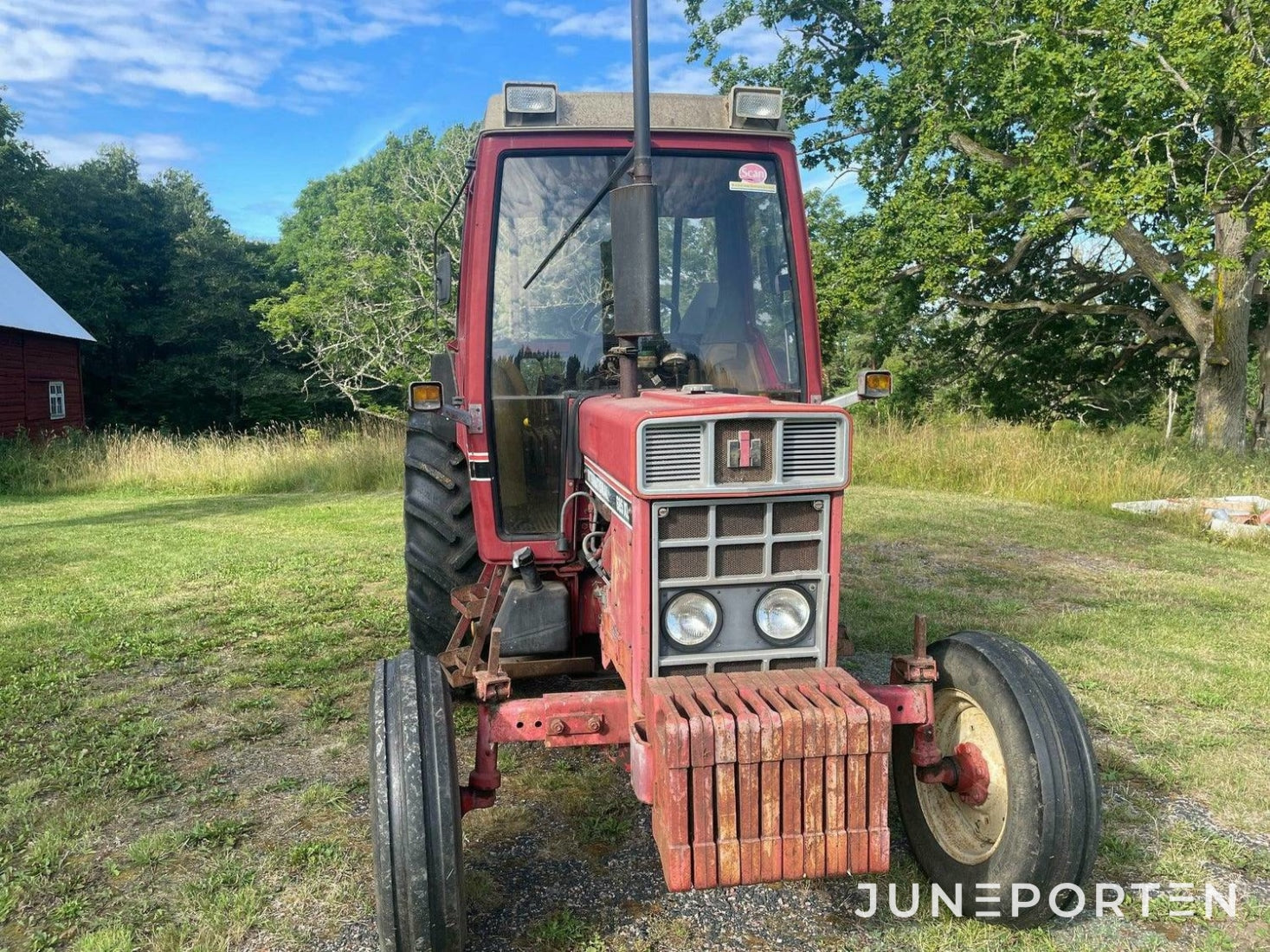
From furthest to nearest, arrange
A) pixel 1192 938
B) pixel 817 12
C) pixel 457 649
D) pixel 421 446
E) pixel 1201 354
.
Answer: pixel 817 12 < pixel 1201 354 < pixel 421 446 < pixel 457 649 < pixel 1192 938

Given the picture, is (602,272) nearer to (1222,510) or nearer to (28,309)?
(1222,510)

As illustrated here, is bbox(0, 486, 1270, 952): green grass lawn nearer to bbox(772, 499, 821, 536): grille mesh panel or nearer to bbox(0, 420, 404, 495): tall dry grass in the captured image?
bbox(772, 499, 821, 536): grille mesh panel

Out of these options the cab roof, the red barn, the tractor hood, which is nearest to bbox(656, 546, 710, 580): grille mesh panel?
the tractor hood

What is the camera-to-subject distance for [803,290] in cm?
356

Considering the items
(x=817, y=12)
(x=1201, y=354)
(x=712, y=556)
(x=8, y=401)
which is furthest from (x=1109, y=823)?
(x=8, y=401)

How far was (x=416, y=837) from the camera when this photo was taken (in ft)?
6.93

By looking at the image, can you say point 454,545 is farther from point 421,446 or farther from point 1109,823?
point 1109,823

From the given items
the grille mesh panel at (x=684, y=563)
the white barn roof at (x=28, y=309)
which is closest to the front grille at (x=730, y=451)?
the grille mesh panel at (x=684, y=563)

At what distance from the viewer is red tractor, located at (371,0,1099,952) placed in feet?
6.93

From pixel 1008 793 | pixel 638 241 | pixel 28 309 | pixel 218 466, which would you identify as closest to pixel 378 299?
pixel 218 466

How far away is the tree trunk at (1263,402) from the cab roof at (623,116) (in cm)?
1358

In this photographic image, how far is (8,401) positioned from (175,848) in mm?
19945

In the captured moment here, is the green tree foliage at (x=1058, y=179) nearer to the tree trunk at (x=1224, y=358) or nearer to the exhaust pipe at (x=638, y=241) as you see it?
the tree trunk at (x=1224, y=358)

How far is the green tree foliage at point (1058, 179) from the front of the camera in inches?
443
